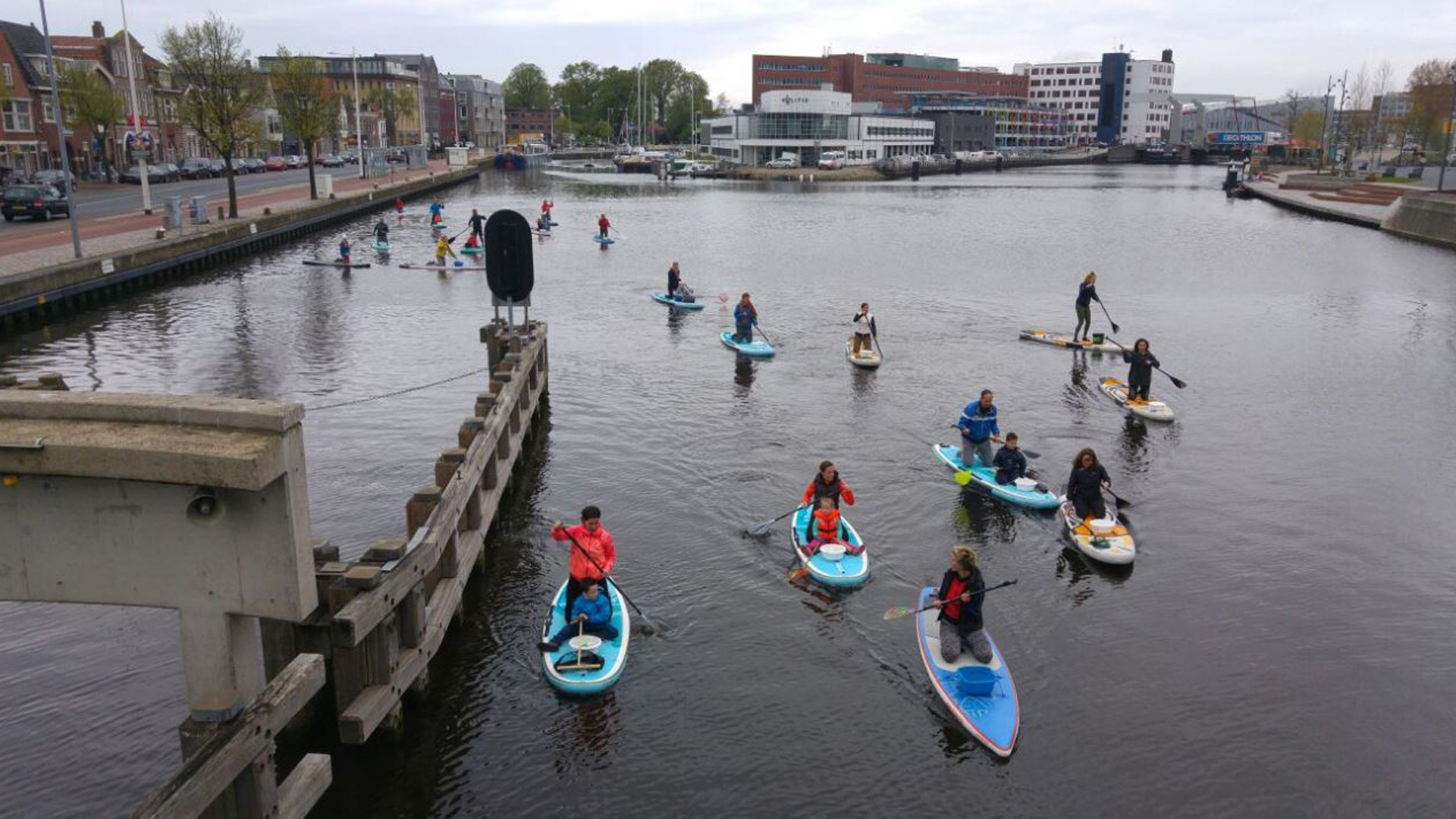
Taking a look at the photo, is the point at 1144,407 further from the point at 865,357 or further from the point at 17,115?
the point at 17,115

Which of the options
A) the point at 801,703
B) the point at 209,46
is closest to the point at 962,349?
the point at 801,703

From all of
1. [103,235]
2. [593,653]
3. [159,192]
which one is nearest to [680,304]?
[103,235]

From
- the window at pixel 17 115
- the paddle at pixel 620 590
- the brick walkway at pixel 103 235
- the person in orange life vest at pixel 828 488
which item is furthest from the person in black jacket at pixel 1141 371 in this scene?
the window at pixel 17 115

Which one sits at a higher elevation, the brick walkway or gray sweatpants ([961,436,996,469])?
the brick walkway

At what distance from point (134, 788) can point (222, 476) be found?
5210 mm

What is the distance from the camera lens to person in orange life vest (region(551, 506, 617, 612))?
13391mm

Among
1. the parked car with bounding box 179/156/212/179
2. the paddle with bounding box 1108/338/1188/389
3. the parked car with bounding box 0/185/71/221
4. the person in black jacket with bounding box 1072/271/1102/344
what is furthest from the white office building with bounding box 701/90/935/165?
the paddle with bounding box 1108/338/1188/389

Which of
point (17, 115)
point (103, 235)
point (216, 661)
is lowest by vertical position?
point (216, 661)

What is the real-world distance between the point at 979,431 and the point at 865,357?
10162 mm

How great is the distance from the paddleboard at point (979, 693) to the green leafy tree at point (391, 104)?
6173 inches

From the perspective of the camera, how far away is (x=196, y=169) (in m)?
86.8

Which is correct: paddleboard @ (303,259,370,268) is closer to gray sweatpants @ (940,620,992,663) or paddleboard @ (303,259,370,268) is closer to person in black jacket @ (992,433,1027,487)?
person in black jacket @ (992,433,1027,487)

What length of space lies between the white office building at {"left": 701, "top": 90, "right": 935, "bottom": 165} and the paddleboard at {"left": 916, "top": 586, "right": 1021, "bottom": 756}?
15310 centimetres

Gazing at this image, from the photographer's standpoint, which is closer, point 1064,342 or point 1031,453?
point 1031,453
